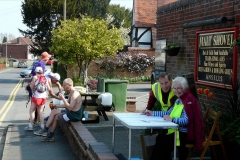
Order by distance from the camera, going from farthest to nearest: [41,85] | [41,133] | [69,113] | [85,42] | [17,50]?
[17,50] < [85,42] < [41,85] < [41,133] < [69,113]

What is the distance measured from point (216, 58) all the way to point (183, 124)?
8.97ft

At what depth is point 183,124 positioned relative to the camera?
526 centimetres

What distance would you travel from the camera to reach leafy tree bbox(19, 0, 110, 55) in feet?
128

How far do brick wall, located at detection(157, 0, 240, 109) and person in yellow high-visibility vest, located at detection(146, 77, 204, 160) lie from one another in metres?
1.87

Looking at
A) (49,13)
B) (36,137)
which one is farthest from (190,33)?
(49,13)

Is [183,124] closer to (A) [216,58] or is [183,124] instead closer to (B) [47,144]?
(A) [216,58]

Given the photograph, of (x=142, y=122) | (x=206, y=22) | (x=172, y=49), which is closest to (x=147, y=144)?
(x=142, y=122)

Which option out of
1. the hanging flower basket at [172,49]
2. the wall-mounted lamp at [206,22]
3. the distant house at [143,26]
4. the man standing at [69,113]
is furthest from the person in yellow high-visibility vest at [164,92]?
the distant house at [143,26]

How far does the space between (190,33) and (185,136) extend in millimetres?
3880

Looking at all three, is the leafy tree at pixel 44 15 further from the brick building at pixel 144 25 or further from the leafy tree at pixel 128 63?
the leafy tree at pixel 128 63

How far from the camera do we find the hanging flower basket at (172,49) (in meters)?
9.37

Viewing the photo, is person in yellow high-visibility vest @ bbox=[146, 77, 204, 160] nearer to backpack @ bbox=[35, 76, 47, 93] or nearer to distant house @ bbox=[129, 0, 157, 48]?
backpack @ bbox=[35, 76, 47, 93]

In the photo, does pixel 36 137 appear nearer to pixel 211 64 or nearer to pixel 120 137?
pixel 120 137

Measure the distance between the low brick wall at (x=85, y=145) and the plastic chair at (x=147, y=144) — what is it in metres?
0.40
